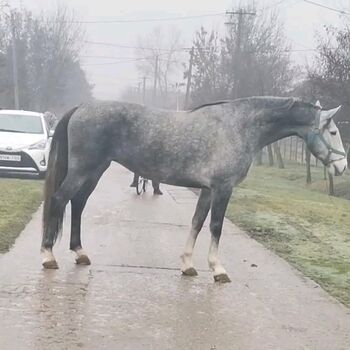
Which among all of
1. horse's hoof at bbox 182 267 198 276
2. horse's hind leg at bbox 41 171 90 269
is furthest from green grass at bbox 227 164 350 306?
horse's hind leg at bbox 41 171 90 269

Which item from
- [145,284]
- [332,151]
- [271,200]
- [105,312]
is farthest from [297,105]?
[271,200]

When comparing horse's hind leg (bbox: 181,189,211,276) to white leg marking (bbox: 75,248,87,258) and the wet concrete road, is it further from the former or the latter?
white leg marking (bbox: 75,248,87,258)

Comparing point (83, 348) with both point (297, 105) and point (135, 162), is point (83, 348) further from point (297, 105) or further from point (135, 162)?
point (297, 105)

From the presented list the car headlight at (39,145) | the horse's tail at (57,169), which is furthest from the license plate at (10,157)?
the horse's tail at (57,169)

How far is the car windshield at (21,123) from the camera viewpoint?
17719 mm

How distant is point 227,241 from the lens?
8.78 m

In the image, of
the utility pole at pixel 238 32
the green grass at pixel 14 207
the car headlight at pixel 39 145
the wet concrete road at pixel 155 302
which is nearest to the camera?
the wet concrete road at pixel 155 302

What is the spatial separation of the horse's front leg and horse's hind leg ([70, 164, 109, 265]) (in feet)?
3.90

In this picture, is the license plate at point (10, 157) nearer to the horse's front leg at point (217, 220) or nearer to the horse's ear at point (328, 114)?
the horse's front leg at point (217, 220)

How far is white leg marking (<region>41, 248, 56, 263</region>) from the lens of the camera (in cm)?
660

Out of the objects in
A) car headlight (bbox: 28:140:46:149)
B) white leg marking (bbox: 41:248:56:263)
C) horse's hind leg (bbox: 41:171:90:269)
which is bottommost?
car headlight (bbox: 28:140:46:149)

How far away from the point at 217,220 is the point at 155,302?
1.29m

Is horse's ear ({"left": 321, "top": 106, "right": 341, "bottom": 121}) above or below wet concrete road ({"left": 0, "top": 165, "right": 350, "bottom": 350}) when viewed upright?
above

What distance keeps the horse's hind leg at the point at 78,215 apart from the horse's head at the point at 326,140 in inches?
83.1
